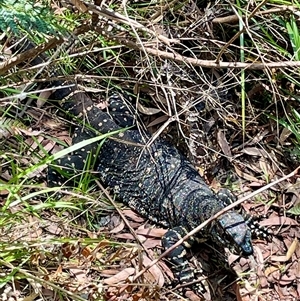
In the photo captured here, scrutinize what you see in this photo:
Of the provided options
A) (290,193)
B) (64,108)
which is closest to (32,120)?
(64,108)

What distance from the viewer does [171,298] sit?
4.08 meters

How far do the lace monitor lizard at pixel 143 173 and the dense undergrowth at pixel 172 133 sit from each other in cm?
11

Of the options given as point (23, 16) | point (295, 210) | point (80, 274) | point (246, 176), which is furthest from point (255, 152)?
point (23, 16)

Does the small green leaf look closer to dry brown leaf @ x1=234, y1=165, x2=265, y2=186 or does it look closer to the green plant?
dry brown leaf @ x1=234, y1=165, x2=265, y2=186

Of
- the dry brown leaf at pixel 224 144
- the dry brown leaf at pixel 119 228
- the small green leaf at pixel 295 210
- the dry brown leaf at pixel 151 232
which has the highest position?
the dry brown leaf at pixel 224 144

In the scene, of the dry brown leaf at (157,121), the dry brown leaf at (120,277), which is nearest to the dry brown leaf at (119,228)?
the dry brown leaf at (120,277)

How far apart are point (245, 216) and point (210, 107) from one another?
861 mm

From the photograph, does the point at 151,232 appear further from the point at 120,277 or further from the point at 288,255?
the point at 288,255

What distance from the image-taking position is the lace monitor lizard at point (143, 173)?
4570mm

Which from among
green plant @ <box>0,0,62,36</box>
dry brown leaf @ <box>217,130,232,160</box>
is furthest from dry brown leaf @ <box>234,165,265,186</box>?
green plant @ <box>0,0,62,36</box>

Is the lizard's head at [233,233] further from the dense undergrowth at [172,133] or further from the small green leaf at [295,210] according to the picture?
the small green leaf at [295,210]

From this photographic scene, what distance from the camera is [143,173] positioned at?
4848mm

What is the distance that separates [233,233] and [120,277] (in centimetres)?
79

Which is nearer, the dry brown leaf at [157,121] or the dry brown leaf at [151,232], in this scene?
the dry brown leaf at [151,232]
